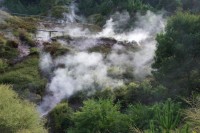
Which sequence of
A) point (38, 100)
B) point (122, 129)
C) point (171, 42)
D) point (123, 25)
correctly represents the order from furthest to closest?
point (123, 25)
point (38, 100)
point (171, 42)
point (122, 129)

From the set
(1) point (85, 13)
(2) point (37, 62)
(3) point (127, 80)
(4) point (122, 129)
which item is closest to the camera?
(4) point (122, 129)

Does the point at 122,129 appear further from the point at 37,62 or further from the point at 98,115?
the point at 37,62

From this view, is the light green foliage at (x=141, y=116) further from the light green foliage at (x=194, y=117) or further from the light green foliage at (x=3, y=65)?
the light green foliage at (x=3, y=65)

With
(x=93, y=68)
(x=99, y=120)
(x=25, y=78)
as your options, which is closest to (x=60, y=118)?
(x=99, y=120)

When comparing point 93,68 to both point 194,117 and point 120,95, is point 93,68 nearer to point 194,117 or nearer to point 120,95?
point 120,95

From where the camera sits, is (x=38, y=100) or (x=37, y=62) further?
(x=37, y=62)

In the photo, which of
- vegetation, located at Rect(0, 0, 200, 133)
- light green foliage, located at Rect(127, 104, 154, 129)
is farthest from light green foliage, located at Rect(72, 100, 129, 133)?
light green foliage, located at Rect(127, 104, 154, 129)

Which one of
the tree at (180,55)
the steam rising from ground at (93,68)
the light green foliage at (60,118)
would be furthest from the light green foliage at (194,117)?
the steam rising from ground at (93,68)

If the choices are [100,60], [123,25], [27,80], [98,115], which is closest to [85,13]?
[123,25]
